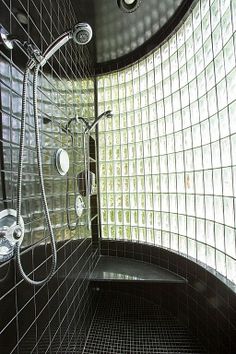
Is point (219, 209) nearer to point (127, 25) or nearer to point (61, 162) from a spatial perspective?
point (61, 162)

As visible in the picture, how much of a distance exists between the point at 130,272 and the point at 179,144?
128cm

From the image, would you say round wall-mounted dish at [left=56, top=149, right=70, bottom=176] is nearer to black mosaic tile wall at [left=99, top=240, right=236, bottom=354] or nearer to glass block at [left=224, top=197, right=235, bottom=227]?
glass block at [left=224, top=197, right=235, bottom=227]

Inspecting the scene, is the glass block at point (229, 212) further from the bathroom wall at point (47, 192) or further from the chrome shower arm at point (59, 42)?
the chrome shower arm at point (59, 42)

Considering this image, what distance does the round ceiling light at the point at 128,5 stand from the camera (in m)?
1.61

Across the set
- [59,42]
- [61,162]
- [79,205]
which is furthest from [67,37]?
[79,205]

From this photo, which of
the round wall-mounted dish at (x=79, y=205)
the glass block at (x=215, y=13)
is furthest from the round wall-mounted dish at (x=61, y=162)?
the glass block at (x=215, y=13)

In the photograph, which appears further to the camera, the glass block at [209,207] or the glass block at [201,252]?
the glass block at [201,252]

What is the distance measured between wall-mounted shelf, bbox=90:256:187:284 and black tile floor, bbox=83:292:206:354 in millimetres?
322

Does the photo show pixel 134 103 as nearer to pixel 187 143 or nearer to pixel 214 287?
pixel 187 143

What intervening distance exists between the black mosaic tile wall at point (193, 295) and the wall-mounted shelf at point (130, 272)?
0.05 m

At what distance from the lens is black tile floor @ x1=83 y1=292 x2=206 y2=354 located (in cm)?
164

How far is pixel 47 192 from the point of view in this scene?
3.65 ft

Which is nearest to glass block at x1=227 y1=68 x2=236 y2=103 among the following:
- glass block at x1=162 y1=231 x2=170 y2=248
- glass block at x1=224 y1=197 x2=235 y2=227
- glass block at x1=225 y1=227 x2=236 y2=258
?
glass block at x1=224 y1=197 x2=235 y2=227

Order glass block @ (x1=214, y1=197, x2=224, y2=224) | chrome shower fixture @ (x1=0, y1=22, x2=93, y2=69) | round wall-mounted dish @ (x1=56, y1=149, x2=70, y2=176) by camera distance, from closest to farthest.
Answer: chrome shower fixture @ (x1=0, y1=22, x2=93, y2=69)
round wall-mounted dish @ (x1=56, y1=149, x2=70, y2=176)
glass block @ (x1=214, y1=197, x2=224, y2=224)
